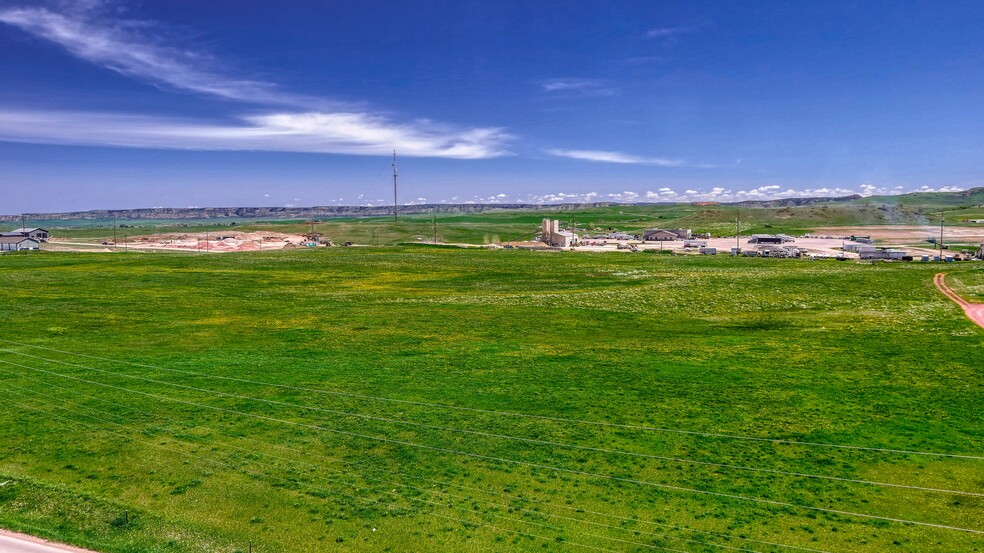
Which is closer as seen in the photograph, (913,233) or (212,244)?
(212,244)

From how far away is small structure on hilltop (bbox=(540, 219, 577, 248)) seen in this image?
147475mm

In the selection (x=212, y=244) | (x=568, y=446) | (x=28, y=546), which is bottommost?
(x=568, y=446)

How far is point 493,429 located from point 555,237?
130891 millimetres

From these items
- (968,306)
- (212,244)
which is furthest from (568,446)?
(212,244)

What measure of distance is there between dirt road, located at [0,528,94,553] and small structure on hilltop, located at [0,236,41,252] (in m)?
143

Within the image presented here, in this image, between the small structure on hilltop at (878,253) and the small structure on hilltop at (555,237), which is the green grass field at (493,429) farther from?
the small structure on hilltop at (555,237)

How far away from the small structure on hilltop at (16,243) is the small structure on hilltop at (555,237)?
404 ft

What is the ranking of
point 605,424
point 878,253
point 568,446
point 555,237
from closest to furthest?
point 568,446
point 605,424
point 878,253
point 555,237

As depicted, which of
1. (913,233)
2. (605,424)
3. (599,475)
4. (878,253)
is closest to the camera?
(599,475)

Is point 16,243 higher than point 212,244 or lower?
higher

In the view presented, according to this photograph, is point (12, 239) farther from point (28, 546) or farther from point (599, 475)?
point (599, 475)

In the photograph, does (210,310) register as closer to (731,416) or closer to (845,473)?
(731,416)

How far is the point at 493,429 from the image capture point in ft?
79.4

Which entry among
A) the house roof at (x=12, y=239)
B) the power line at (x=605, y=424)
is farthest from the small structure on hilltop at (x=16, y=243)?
the power line at (x=605, y=424)
